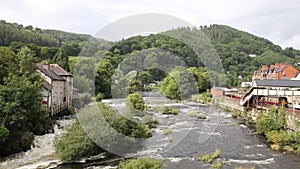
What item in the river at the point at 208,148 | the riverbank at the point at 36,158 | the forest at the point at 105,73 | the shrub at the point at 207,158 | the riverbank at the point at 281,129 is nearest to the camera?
the riverbank at the point at 36,158

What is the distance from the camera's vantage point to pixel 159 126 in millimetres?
31047

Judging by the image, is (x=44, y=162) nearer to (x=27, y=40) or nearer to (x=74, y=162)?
(x=74, y=162)

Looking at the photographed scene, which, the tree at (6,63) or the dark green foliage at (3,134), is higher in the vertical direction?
the tree at (6,63)

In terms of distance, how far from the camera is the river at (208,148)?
725 inches

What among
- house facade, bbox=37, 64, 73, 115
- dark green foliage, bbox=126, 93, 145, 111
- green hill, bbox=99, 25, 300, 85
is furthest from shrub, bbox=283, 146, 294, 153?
house facade, bbox=37, 64, 73, 115

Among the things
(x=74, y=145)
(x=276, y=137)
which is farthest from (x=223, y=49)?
(x=74, y=145)

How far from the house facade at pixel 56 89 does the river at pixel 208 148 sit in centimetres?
1126

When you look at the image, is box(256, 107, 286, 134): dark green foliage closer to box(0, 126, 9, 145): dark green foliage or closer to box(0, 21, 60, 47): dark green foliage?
box(0, 126, 9, 145): dark green foliage

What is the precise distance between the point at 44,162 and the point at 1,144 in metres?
3.19

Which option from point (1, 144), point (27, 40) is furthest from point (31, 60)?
point (27, 40)

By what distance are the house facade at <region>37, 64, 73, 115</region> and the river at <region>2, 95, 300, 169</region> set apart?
11.3m

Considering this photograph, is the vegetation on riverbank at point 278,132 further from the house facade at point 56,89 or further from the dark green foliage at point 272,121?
the house facade at point 56,89

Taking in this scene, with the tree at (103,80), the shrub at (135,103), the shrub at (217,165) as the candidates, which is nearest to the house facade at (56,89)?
the tree at (103,80)

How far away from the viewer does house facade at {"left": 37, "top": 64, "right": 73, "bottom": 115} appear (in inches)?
1251
